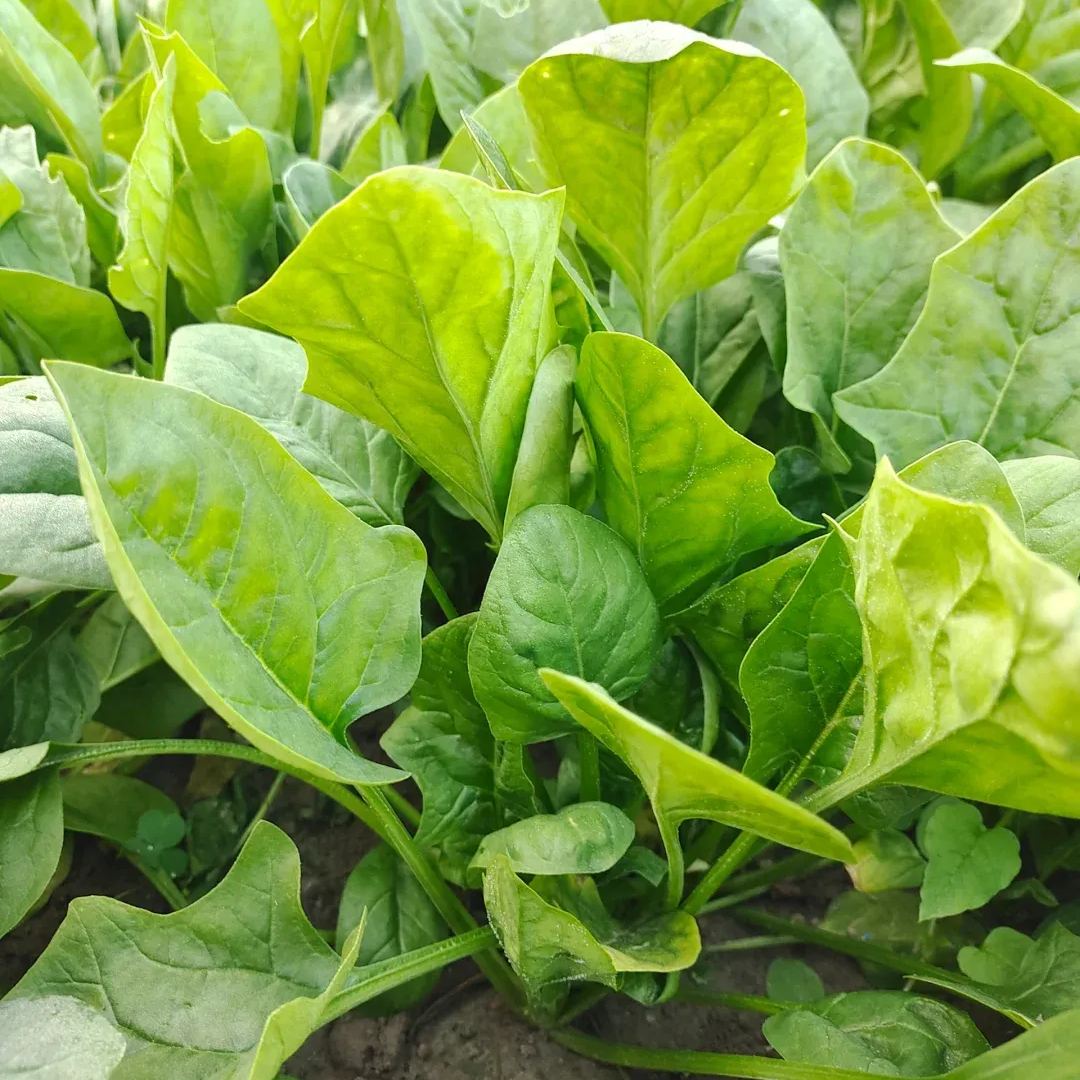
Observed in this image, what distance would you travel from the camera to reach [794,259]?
57cm

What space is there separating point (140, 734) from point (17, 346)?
286mm

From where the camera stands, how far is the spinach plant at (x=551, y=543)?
377mm

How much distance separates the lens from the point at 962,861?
0.55 metres

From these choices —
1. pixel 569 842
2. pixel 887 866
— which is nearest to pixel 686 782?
pixel 569 842

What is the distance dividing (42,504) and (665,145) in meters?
0.34

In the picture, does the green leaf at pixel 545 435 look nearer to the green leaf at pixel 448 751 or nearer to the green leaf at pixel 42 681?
the green leaf at pixel 448 751

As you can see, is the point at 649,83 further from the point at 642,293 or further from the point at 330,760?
the point at 330,760

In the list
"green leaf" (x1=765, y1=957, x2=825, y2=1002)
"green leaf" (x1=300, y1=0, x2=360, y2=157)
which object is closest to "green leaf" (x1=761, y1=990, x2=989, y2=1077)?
"green leaf" (x1=765, y1=957, x2=825, y2=1002)

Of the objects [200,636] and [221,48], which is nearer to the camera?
[200,636]

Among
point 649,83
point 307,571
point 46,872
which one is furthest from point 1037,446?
point 46,872

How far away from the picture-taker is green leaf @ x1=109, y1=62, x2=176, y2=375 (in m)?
0.53

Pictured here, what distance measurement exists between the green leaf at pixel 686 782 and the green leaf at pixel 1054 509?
16cm

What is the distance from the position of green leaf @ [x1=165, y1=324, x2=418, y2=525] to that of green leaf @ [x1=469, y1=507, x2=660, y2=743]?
15 centimetres

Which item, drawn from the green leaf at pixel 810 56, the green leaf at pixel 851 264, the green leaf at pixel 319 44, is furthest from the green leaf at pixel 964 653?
the green leaf at pixel 319 44
